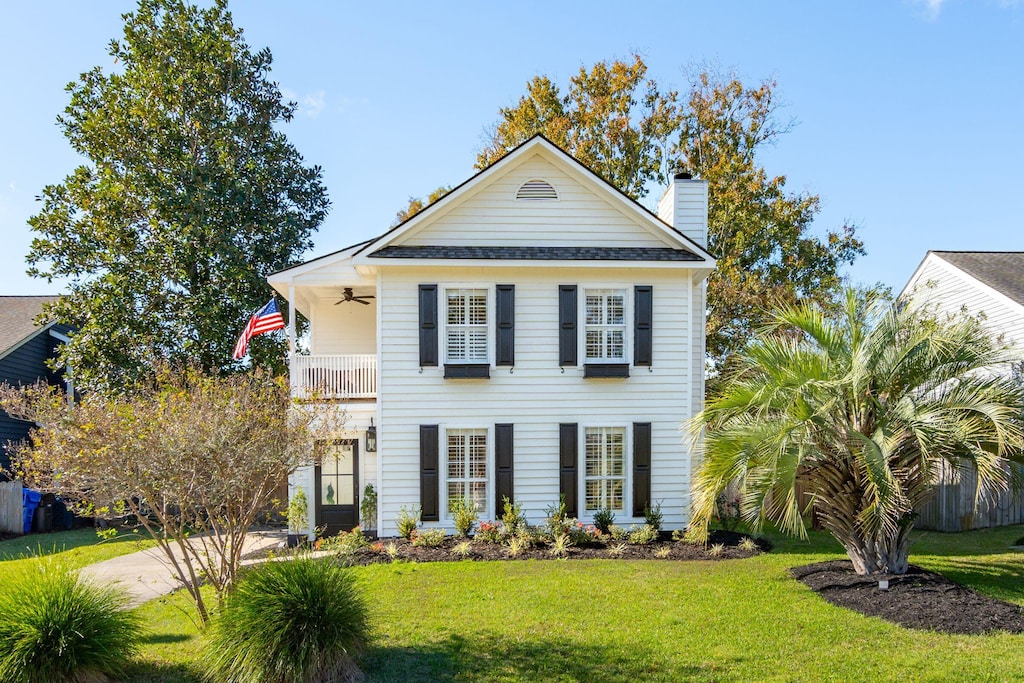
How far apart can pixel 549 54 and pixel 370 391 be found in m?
15.4

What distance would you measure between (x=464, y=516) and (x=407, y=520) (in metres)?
1.06

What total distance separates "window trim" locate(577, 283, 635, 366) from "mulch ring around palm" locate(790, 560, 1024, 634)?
4.73 metres

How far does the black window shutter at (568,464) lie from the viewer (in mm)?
12375

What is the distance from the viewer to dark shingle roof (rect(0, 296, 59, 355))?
18297 mm

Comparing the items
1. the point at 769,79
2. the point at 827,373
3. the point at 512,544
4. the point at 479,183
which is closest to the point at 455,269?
the point at 479,183

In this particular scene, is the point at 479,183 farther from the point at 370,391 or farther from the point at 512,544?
the point at 512,544

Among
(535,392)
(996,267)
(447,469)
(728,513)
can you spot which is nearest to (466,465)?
(447,469)

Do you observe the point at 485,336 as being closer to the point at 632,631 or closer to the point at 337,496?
the point at 337,496

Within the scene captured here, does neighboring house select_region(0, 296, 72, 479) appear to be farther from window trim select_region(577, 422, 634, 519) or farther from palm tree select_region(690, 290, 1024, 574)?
palm tree select_region(690, 290, 1024, 574)

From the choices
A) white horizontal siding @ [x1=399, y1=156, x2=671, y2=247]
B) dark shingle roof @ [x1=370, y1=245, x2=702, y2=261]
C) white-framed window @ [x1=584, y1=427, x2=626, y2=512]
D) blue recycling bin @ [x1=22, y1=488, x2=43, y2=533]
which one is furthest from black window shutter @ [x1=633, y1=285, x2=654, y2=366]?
blue recycling bin @ [x1=22, y1=488, x2=43, y2=533]

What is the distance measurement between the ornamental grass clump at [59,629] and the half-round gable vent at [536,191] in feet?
30.6

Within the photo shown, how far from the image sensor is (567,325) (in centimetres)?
1246

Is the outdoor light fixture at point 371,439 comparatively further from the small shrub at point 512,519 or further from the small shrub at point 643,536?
the small shrub at point 643,536

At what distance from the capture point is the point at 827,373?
871 cm
